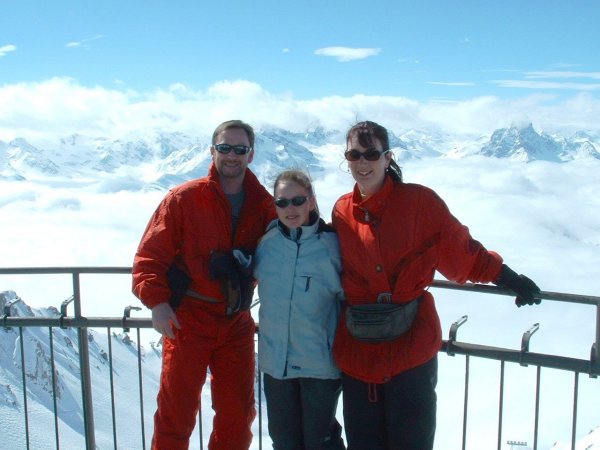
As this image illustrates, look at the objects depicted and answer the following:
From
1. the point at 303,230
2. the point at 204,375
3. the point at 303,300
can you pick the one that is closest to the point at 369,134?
the point at 303,230

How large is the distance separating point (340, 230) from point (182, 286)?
1011mm

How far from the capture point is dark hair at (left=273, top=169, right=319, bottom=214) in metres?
3.38

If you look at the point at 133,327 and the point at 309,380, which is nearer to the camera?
the point at 309,380

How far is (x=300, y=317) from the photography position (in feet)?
10.9

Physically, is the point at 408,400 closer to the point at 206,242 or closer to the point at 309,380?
the point at 309,380

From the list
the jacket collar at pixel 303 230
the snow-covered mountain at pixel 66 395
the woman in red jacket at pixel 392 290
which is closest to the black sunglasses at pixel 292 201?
the jacket collar at pixel 303 230

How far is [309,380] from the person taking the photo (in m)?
3.34

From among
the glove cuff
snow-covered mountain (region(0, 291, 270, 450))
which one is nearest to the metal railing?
the glove cuff

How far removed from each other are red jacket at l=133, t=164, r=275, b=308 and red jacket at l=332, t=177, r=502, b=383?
76 cm

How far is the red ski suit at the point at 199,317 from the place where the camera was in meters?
3.50

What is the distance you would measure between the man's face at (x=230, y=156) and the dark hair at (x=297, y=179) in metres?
0.31

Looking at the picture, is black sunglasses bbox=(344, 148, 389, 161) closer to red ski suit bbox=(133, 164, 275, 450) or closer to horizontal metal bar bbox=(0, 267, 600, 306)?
red ski suit bbox=(133, 164, 275, 450)

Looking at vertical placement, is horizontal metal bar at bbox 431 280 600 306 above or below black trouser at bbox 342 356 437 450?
above

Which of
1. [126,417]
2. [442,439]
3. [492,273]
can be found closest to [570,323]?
[442,439]
